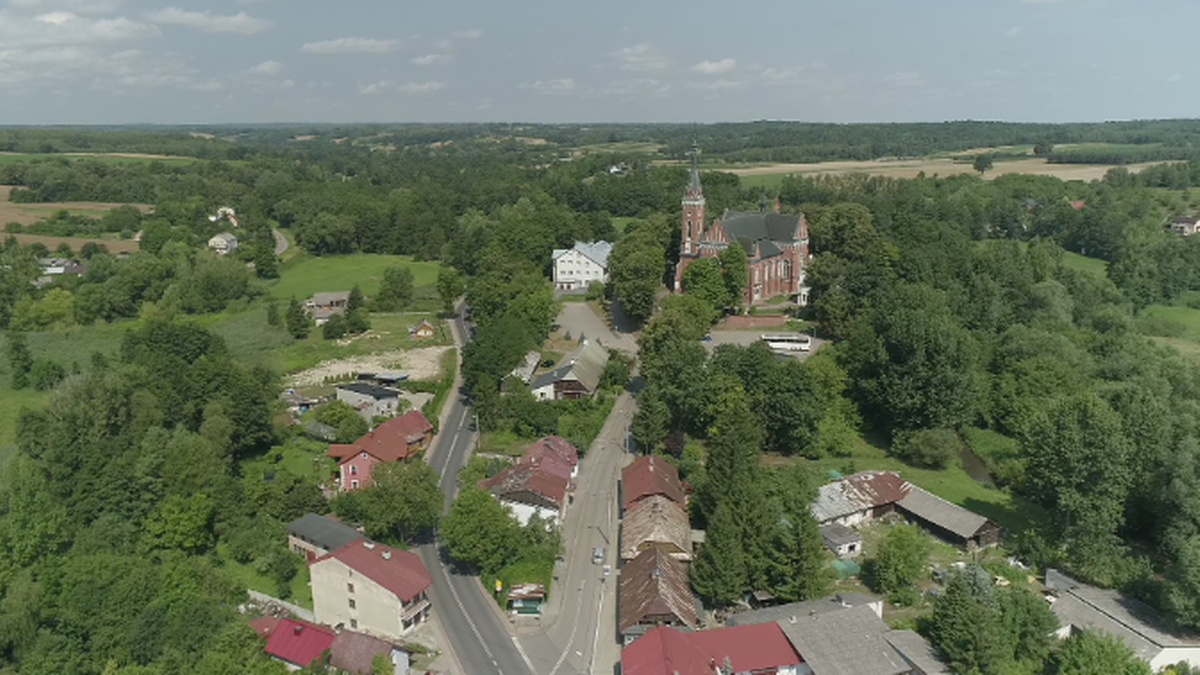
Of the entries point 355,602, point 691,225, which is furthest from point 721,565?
point 691,225

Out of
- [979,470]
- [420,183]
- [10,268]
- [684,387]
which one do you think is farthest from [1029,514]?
[420,183]

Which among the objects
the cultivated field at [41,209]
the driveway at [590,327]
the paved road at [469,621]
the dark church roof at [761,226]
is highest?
the dark church roof at [761,226]

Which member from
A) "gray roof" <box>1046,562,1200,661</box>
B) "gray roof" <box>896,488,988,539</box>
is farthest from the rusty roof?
"gray roof" <box>1046,562,1200,661</box>

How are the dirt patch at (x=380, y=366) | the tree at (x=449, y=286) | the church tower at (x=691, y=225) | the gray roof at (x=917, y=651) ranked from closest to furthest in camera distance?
1. the gray roof at (x=917, y=651)
2. the dirt patch at (x=380, y=366)
3. the church tower at (x=691, y=225)
4. the tree at (x=449, y=286)

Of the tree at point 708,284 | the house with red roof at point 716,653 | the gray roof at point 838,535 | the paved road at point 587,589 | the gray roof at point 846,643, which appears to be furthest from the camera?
the tree at point 708,284

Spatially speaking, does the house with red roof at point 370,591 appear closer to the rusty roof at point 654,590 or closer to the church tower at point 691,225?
the rusty roof at point 654,590

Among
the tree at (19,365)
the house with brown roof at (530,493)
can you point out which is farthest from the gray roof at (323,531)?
the tree at (19,365)

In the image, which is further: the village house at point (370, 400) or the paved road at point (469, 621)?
the village house at point (370, 400)

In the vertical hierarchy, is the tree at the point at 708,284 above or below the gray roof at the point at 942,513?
above
